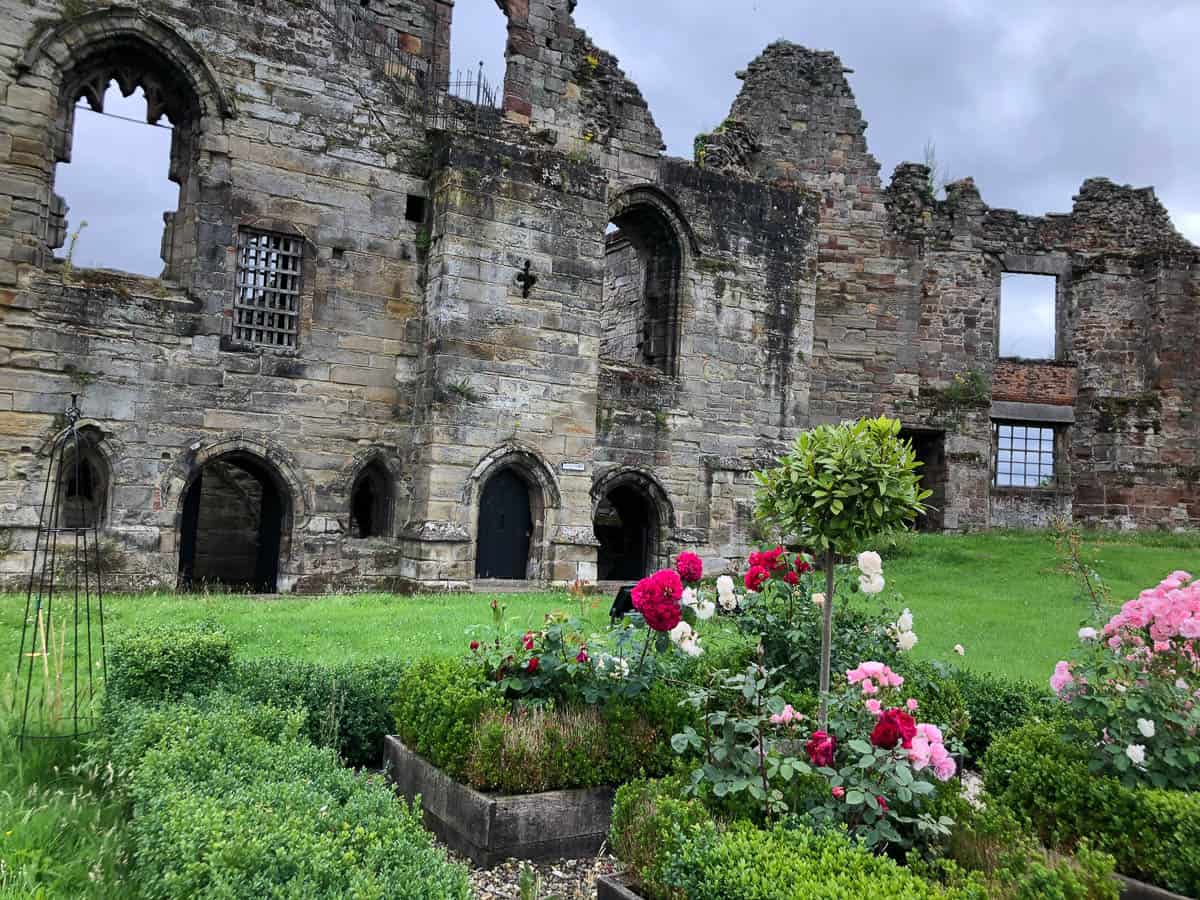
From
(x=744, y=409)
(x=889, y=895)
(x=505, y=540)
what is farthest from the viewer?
(x=744, y=409)

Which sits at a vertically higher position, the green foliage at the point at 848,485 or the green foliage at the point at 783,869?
the green foliage at the point at 848,485

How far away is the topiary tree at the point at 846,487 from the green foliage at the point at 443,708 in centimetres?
223

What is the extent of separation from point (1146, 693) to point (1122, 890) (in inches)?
48.9

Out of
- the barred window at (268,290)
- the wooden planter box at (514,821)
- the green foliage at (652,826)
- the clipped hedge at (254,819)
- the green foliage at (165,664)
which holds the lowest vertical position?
the wooden planter box at (514,821)

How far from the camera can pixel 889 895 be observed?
12.5 ft

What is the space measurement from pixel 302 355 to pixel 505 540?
440 cm

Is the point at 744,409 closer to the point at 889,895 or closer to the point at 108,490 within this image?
the point at 108,490

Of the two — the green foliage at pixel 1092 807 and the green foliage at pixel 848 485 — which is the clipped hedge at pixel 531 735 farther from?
the green foliage at pixel 1092 807

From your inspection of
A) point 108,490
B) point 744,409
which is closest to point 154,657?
point 108,490

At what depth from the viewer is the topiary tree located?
5527 millimetres

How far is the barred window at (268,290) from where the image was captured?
47.6ft

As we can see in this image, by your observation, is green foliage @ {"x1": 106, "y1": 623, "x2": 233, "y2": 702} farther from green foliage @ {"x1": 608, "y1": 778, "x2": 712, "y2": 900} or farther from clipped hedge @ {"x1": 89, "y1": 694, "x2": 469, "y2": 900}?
green foliage @ {"x1": 608, "y1": 778, "x2": 712, "y2": 900}

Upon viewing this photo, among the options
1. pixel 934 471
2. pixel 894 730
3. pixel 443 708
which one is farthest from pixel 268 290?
pixel 934 471

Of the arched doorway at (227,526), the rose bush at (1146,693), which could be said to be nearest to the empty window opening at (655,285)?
the arched doorway at (227,526)
